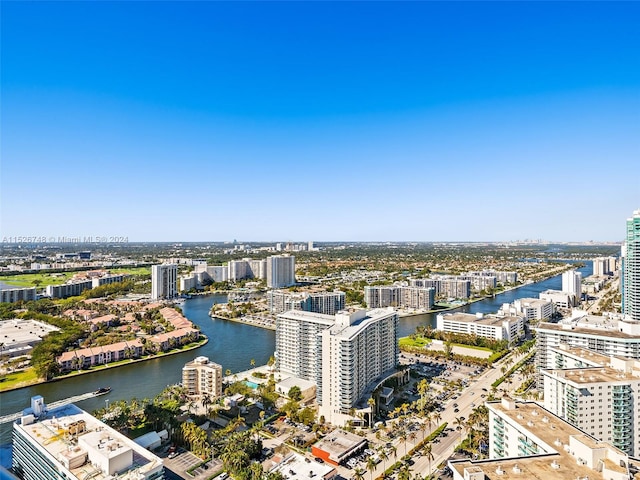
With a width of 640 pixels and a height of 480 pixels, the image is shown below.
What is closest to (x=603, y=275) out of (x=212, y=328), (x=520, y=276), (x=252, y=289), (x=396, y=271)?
(x=520, y=276)

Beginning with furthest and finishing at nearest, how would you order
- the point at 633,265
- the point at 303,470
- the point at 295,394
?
the point at 633,265
the point at 295,394
the point at 303,470

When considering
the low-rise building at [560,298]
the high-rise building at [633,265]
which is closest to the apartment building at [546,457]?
the high-rise building at [633,265]

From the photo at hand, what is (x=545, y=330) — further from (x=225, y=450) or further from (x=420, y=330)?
(x=225, y=450)

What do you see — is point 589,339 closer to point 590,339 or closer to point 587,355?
point 590,339

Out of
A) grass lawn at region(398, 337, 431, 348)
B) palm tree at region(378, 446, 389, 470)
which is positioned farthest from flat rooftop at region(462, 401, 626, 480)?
grass lawn at region(398, 337, 431, 348)

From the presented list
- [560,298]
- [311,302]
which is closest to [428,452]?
[311,302]

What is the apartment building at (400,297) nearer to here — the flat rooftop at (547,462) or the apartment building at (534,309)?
the apartment building at (534,309)
